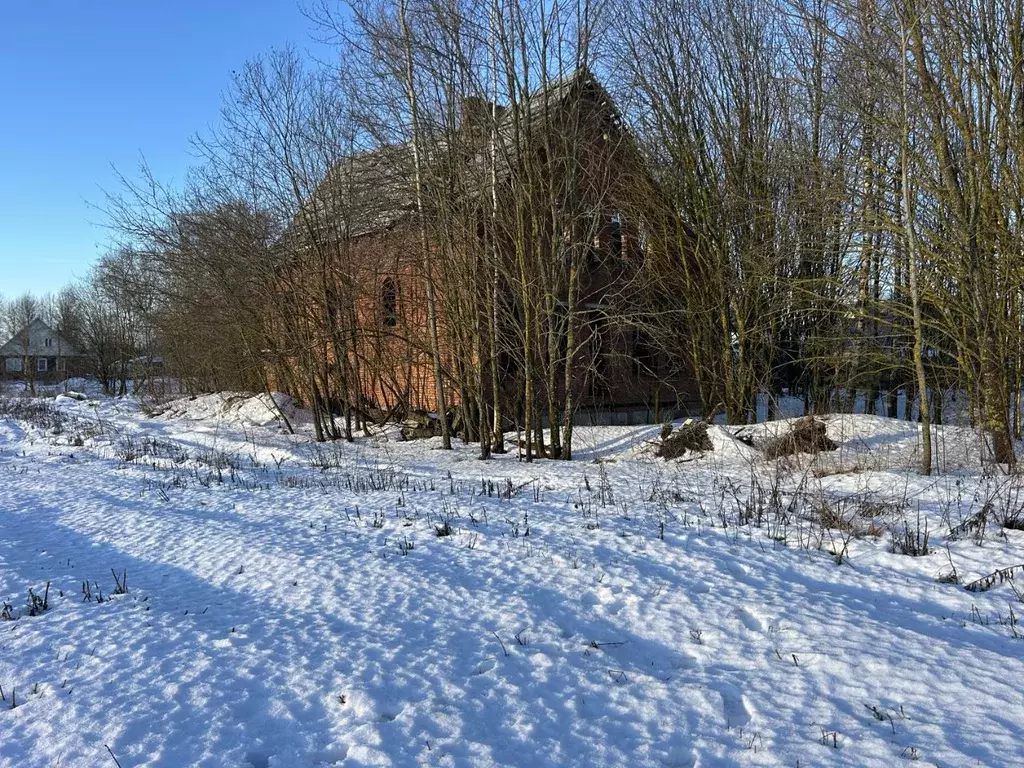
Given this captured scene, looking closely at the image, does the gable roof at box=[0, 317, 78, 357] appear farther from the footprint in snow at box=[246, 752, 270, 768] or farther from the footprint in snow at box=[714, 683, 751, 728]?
the footprint in snow at box=[714, 683, 751, 728]

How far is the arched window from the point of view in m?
16.8

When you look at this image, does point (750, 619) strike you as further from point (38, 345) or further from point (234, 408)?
point (38, 345)

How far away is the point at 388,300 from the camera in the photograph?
17625 millimetres

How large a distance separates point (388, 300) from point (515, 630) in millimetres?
14331

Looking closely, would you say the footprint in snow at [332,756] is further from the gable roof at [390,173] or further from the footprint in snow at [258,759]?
the gable roof at [390,173]

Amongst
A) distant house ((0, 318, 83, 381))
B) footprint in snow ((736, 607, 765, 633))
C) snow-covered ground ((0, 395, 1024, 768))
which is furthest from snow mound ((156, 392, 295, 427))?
distant house ((0, 318, 83, 381))

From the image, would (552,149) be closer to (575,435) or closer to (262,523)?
(575,435)

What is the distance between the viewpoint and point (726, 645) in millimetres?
3951

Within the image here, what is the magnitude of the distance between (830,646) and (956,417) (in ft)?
37.7

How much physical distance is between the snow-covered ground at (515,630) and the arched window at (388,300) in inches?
Answer: 353

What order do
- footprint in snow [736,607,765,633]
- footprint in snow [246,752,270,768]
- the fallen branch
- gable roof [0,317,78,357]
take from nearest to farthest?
footprint in snow [246,752,270,768] < footprint in snow [736,607,765,633] < the fallen branch < gable roof [0,317,78,357]

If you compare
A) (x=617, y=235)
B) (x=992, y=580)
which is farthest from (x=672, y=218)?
(x=992, y=580)

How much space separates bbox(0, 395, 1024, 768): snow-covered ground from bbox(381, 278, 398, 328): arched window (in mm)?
8977

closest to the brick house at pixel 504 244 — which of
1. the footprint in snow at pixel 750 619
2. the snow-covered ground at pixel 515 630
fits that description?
the snow-covered ground at pixel 515 630
